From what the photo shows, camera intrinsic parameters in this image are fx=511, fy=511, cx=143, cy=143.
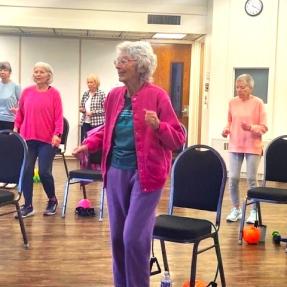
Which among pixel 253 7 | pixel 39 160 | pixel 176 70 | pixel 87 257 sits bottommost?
pixel 87 257

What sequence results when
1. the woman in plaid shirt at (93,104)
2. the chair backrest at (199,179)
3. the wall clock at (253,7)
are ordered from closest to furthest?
the chair backrest at (199,179)
the woman in plaid shirt at (93,104)
the wall clock at (253,7)

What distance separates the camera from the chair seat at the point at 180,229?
2.67 m

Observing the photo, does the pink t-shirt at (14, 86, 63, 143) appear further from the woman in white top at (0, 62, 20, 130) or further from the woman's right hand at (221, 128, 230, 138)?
the woman's right hand at (221, 128, 230, 138)

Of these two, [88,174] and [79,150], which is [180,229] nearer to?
[79,150]

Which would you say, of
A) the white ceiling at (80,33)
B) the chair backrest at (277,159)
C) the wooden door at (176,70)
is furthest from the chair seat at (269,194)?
the wooden door at (176,70)

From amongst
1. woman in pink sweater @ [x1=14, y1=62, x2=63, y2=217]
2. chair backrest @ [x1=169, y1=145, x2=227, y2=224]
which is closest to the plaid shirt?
woman in pink sweater @ [x1=14, y1=62, x2=63, y2=217]

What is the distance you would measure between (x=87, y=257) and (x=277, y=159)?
1.79 meters

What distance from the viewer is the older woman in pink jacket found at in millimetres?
2441

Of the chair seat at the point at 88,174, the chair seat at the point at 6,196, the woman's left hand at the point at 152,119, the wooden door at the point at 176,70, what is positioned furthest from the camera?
the wooden door at the point at 176,70

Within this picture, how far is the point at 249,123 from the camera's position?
15.3ft

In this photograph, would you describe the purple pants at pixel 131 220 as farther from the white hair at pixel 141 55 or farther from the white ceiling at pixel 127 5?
the white ceiling at pixel 127 5

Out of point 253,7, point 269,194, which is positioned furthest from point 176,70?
point 269,194

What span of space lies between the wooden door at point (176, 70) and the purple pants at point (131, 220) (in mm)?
6745

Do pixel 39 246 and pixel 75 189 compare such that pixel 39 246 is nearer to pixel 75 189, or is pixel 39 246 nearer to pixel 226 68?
pixel 75 189
